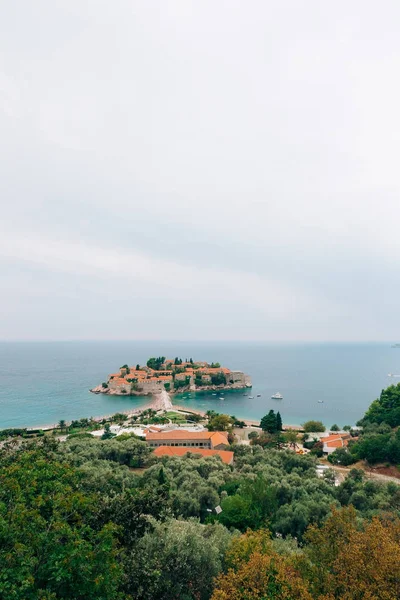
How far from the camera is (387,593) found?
19.9 ft

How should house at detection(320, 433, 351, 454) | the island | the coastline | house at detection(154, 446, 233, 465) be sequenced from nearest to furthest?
house at detection(154, 446, 233, 465)
house at detection(320, 433, 351, 454)
the coastline
the island

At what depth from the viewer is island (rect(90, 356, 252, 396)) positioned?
77.1 metres

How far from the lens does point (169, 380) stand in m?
82.1

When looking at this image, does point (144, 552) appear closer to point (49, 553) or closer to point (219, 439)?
point (49, 553)

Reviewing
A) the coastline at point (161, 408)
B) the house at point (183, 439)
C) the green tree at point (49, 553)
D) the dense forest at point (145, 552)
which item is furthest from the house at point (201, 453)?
the coastline at point (161, 408)

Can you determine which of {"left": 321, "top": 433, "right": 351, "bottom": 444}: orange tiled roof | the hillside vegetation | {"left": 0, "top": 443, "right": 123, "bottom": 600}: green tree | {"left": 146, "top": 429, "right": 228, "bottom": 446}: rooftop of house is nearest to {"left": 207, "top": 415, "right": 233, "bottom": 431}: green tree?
{"left": 146, "top": 429, "right": 228, "bottom": 446}: rooftop of house

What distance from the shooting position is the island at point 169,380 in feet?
253

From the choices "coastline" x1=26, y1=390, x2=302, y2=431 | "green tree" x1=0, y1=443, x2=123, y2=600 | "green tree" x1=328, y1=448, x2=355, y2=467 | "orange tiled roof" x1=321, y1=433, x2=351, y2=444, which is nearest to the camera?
"green tree" x1=0, y1=443, x2=123, y2=600

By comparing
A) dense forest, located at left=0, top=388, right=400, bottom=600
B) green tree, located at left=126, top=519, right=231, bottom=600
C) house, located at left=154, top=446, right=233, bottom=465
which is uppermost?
dense forest, located at left=0, top=388, right=400, bottom=600

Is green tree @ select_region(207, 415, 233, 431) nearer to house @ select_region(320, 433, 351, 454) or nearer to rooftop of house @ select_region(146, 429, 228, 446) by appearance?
rooftop of house @ select_region(146, 429, 228, 446)

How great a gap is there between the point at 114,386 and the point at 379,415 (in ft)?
185

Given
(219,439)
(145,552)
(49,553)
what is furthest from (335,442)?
(49,553)

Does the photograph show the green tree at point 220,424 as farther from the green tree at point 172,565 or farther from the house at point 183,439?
the green tree at point 172,565

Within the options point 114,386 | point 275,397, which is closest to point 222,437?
point 275,397
